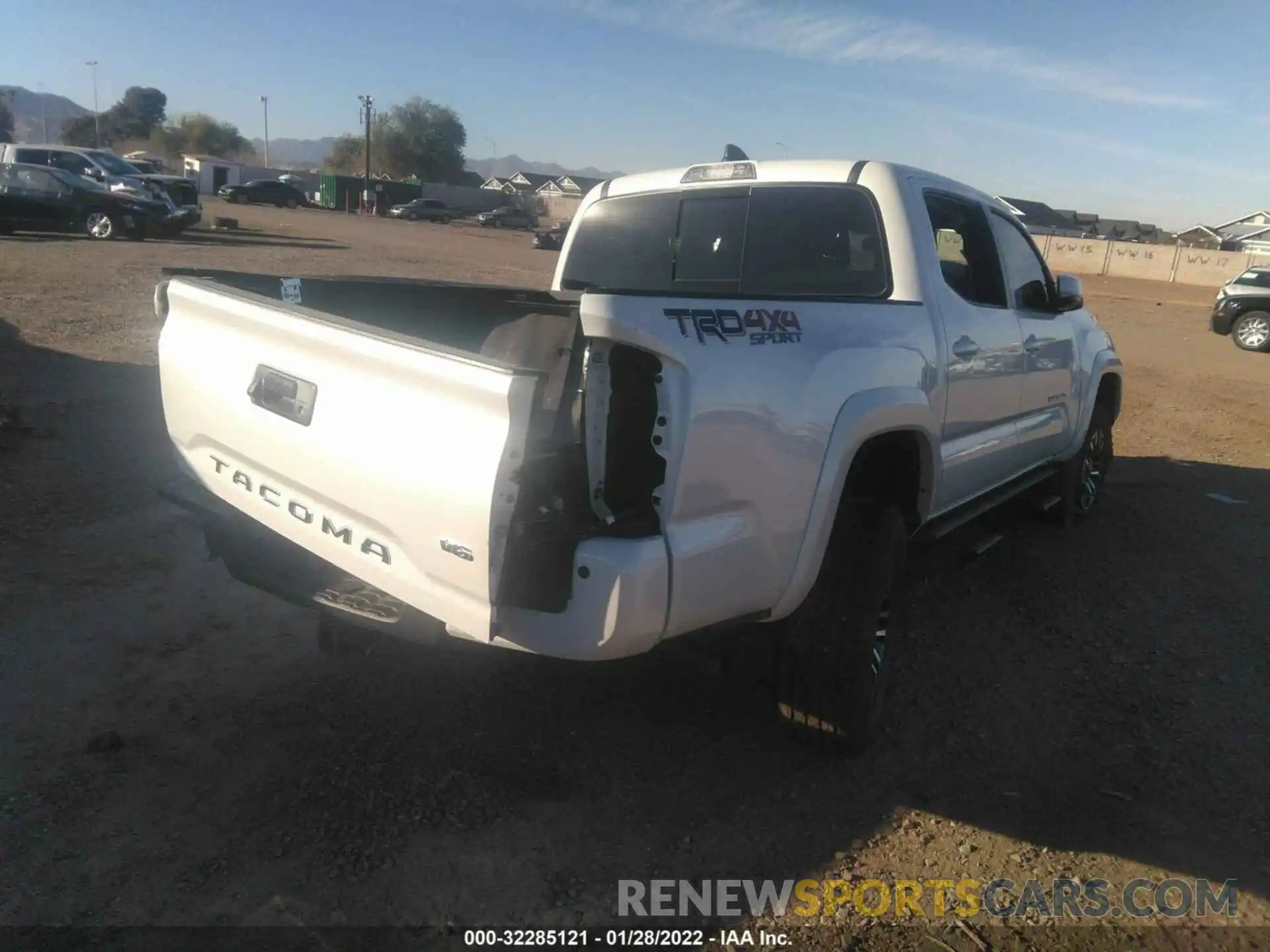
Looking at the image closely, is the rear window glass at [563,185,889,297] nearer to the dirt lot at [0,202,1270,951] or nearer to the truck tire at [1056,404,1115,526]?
the dirt lot at [0,202,1270,951]

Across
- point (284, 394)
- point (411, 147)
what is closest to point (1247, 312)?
point (284, 394)

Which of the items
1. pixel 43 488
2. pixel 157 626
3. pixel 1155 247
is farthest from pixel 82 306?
pixel 1155 247

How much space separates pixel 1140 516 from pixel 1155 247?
5482 centimetres

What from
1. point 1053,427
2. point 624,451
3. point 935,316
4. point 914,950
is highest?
point 935,316

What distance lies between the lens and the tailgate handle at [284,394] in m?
2.84

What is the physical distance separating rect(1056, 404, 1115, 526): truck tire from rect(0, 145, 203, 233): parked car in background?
23.0 metres

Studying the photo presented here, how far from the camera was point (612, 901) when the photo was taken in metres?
2.74

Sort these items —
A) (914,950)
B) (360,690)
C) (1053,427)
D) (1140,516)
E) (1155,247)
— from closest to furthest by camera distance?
(914,950), (360,690), (1053,427), (1140,516), (1155,247)

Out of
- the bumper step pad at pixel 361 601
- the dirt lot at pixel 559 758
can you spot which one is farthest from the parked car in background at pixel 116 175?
the bumper step pad at pixel 361 601

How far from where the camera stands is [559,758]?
3.41 m

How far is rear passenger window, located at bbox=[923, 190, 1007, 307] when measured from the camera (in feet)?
13.6

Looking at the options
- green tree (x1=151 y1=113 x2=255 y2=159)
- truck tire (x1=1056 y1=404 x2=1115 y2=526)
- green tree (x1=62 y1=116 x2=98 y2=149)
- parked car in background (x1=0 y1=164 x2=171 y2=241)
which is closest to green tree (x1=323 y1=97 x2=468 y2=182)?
green tree (x1=151 y1=113 x2=255 y2=159)

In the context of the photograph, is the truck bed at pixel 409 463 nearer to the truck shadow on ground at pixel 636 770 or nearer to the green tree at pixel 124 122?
the truck shadow on ground at pixel 636 770

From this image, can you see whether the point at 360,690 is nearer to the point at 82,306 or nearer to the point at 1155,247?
the point at 82,306
